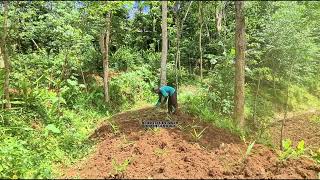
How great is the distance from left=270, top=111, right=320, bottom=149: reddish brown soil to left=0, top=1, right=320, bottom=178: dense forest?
A: 7cm

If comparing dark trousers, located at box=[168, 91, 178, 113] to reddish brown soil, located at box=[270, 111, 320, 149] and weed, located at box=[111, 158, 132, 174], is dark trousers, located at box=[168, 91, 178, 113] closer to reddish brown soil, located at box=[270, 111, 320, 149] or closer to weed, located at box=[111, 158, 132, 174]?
weed, located at box=[111, 158, 132, 174]

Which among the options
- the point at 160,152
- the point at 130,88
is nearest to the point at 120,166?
the point at 160,152

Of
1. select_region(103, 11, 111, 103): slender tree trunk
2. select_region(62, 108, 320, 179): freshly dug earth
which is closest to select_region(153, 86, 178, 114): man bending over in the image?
select_region(62, 108, 320, 179): freshly dug earth

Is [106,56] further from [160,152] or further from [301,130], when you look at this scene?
[301,130]

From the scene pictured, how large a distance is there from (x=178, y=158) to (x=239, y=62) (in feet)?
13.6

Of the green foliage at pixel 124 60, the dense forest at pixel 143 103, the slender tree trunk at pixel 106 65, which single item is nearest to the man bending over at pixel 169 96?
the dense forest at pixel 143 103

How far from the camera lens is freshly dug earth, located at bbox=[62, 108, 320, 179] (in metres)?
7.37

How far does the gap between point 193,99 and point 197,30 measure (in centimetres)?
856

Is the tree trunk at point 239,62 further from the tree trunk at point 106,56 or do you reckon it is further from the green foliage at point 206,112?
the tree trunk at point 106,56

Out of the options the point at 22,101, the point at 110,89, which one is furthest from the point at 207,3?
the point at 22,101

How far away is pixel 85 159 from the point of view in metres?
9.01

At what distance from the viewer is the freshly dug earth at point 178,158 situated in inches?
290

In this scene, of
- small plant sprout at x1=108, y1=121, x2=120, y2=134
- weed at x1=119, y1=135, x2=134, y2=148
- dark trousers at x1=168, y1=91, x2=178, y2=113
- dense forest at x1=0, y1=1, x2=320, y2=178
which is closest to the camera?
dense forest at x1=0, y1=1, x2=320, y2=178

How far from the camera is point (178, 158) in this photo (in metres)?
8.04
